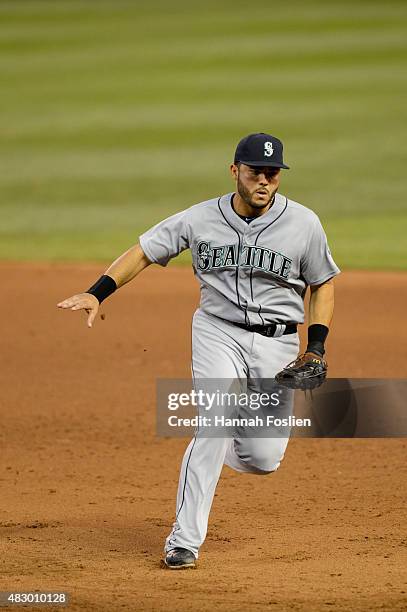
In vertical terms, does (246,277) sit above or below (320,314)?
above

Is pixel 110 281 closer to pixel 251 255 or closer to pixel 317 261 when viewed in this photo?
pixel 251 255

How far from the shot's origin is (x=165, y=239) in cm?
554

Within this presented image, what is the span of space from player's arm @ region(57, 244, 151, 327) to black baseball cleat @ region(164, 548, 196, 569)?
1117mm

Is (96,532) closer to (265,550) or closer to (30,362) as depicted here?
(265,550)

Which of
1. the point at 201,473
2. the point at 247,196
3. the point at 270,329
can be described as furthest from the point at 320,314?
the point at 201,473

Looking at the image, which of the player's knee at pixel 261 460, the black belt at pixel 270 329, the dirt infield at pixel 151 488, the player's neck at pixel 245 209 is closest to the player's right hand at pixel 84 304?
the black belt at pixel 270 329

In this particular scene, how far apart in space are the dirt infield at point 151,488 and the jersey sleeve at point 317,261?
4.35 feet

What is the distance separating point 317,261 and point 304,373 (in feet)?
1.85

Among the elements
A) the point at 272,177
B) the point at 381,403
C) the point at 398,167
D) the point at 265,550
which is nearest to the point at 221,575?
the point at 265,550

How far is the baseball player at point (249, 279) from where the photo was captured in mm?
5328

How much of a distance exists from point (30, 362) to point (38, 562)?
4.77 m

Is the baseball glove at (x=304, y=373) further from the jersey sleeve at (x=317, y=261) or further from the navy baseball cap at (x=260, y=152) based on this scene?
the navy baseball cap at (x=260, y=152)

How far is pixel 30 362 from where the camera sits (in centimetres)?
998

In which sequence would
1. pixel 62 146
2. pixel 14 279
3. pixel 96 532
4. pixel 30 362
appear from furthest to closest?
pixel 62 146
pixel 14 279
pixel 30 362
pixel 96 532
